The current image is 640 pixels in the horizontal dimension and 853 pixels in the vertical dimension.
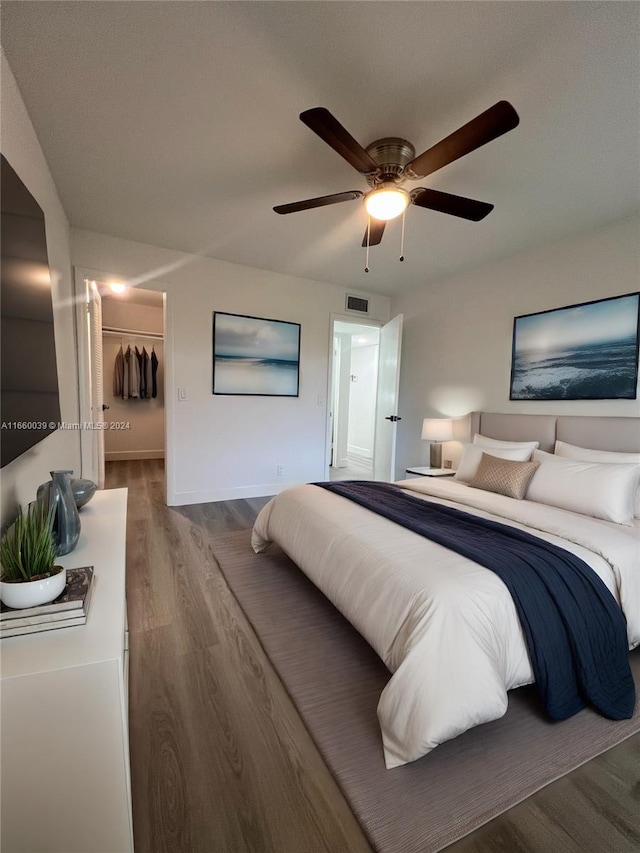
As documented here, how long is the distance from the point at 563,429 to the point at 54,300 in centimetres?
363

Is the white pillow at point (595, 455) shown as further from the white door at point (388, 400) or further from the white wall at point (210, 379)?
the white wall at point (210, 379)

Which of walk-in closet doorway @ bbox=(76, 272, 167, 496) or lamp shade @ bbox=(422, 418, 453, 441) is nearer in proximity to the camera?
lamp shade @ bbox=(422, 418, 453, 441)

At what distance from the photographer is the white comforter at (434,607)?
3.92 feet

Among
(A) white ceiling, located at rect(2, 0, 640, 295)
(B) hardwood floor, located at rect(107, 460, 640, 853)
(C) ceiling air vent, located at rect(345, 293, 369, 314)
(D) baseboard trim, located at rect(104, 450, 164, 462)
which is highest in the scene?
(A) white ceiling, located at rect(2, 0, 640, 295)

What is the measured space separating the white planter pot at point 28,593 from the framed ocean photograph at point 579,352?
133 inches

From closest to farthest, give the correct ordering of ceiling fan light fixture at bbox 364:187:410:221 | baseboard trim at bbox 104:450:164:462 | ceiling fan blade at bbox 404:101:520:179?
ceiling fan blade at bbox 404:101:520:179, ceiling fan light fixture at bbox 364:187:410:221, baseboard trim at bbox 104:450:164:462

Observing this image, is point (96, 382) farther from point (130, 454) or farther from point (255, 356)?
point (130, 454)

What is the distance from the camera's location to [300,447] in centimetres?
453

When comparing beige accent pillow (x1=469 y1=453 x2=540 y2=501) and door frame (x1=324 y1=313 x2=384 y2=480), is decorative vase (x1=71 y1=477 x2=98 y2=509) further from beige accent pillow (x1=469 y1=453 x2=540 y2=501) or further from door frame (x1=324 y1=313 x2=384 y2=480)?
door frame (x1=324 y1=313 x2=384 y2=480)

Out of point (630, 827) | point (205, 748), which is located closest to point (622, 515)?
point (630, 827)

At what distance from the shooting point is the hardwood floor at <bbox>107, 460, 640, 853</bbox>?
103 centimetres

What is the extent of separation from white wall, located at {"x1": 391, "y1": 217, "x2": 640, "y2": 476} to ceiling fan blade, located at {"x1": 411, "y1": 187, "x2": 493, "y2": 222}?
142cm

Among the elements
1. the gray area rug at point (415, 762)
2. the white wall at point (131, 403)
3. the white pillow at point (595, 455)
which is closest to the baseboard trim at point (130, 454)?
the white wall at point (131, 403)

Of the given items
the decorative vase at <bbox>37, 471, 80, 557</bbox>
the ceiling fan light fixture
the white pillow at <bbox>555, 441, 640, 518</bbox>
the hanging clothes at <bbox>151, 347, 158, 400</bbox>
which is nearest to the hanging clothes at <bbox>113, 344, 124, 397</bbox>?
the hanging clothes at <bbox>151, 347, 158, 400</bbox>
